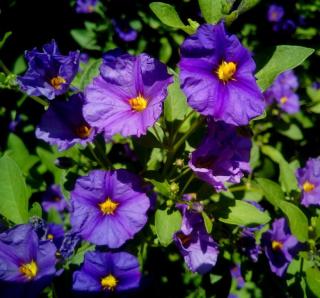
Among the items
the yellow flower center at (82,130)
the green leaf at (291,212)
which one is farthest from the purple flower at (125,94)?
the green leaf at (291,212)

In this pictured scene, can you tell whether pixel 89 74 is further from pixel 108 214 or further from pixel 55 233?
pixel 55 233

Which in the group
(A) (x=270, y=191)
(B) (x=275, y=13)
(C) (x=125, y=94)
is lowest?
(A) (x=270, y=191)

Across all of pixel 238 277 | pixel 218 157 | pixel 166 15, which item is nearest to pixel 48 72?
pixel 166 15

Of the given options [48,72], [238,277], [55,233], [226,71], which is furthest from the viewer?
[238,277]

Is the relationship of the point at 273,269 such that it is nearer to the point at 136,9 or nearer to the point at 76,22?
the point at 136,9

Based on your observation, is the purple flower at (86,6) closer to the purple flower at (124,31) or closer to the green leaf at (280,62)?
the purple flower at (124,31)

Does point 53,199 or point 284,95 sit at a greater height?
point 284,95
